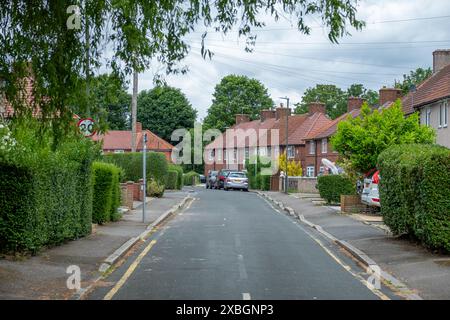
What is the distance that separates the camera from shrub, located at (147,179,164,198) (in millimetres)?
40062

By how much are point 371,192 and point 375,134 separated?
120 inches

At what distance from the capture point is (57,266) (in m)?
12.8

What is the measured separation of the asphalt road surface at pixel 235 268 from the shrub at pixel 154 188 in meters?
18.4

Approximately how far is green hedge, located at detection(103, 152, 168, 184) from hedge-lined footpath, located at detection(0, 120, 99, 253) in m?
24.0

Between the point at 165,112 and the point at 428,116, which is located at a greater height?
the point at 165,112

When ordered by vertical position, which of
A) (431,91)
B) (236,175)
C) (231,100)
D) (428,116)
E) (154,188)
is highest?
(231,100)

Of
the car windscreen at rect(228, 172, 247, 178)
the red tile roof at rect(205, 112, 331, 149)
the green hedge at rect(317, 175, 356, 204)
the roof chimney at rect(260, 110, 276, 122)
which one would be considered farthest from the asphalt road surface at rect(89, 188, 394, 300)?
the roof chimney at rect(260, 110, 276, 122)

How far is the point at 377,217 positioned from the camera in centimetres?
2594

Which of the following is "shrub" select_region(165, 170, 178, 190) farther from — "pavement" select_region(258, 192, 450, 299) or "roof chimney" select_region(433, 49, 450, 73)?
"pavement" select_region(258, 192, 450, 299)

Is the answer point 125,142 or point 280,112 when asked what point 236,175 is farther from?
point 125,142

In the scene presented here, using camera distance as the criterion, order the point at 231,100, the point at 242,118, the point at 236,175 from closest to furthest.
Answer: the point at 236,175
the point at 242,118
the point at 231,100

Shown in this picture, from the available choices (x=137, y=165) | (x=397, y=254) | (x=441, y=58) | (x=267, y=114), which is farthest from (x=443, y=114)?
(x=267, y=114)

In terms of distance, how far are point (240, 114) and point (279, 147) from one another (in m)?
18.6
